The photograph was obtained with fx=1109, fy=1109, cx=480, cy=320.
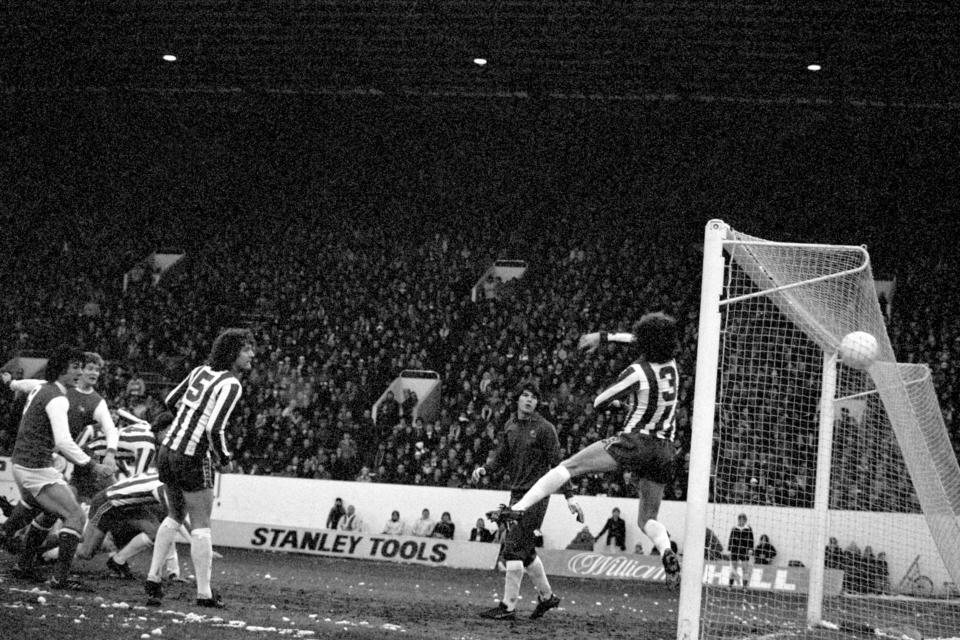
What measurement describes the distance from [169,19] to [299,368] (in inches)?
412

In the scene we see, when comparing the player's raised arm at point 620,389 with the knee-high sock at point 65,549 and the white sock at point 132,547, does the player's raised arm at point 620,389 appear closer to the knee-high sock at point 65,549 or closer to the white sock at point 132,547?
the knee-high sock at point 65,549

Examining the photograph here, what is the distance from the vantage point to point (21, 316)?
1310 inches

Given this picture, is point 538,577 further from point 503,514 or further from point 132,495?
point 132,495

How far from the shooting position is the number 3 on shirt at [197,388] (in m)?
9.59

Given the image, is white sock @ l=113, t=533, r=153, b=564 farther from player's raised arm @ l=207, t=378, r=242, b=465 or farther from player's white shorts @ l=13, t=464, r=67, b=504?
player's raised arm @ l=207, t=378, r=242, b=465

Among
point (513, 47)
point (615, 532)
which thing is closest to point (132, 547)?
point (615, 532)

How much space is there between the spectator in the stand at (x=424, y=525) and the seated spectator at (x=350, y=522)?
4.22 feet

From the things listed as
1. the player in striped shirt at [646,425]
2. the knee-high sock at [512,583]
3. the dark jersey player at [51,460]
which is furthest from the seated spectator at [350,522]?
the player in striped shirt at [646,425]

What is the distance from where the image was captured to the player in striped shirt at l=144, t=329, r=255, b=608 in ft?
31.3

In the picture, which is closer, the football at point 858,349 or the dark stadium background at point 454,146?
the football at point 858,349

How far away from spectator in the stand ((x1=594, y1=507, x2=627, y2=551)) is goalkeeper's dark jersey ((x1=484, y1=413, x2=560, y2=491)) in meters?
10.2

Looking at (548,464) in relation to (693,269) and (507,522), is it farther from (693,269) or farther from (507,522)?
(693,269)

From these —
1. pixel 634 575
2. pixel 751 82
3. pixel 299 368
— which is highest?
pixel 751 82

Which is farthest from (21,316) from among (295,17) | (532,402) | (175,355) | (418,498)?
(532,402)
